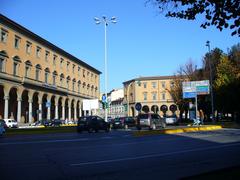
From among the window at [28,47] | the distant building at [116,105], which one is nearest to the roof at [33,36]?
the window at [28,47]

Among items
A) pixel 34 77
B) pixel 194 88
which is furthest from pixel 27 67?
pixel 194 88

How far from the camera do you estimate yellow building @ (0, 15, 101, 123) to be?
6194 centimetres

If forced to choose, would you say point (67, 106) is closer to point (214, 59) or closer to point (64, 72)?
point (64, 72)

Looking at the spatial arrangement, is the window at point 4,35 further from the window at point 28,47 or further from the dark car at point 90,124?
the dark car at point 90,124

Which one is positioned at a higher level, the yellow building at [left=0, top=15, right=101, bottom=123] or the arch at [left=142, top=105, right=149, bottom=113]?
the yellow building at [left=0, top=15, right=101, bottom=123]

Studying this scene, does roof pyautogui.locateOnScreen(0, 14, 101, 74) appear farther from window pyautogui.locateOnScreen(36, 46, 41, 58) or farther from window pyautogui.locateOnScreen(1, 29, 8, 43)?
window pyautogui.locateOnScreen(36, 46, 41, 58)

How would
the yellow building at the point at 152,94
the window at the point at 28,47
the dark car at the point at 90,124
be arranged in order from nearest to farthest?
the dark car at the point at 90,124, the window at the point at 28,47, the yellow building at the point at 152,94

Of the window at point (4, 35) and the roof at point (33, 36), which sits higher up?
the roof at point (33, 36)

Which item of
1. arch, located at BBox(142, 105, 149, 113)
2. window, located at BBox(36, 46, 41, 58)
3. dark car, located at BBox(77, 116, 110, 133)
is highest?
window, located at BBox(36, 46, 41, 58)

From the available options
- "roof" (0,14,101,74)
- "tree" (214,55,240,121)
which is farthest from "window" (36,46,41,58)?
"tree" (214,55,240,121)

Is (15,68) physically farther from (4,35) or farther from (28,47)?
(4,35)

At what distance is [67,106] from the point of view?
9638 cm

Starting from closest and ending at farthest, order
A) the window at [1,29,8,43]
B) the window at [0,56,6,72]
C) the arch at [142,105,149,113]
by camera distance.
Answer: the window at [1,29,8,43] → the window at [0,56,6,72] → the arch at [142,105,149,113]

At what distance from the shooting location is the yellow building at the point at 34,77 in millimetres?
61938
